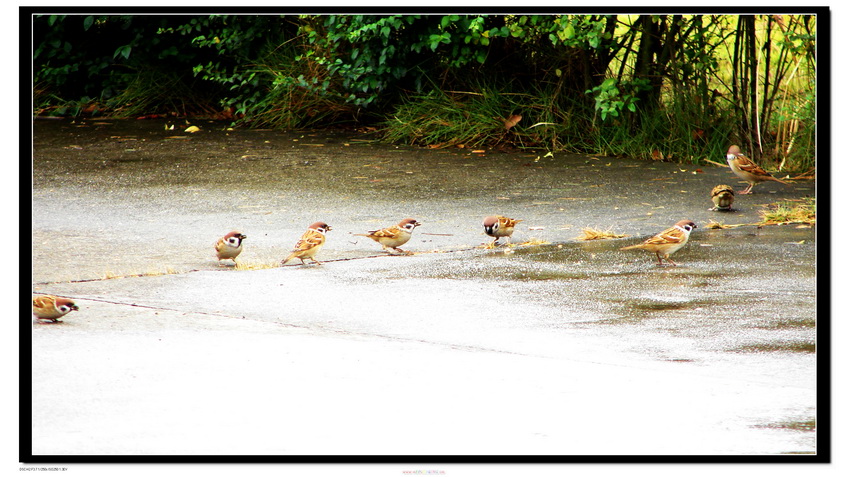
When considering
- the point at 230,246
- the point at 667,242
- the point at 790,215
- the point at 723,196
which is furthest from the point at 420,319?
the point at 790,215

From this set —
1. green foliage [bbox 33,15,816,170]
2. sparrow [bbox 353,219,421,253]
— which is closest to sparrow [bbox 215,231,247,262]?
sparrow [bbox 353,219,421,253]

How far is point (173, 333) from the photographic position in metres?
4.59

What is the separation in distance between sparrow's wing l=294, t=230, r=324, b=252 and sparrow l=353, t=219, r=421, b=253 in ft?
1.78

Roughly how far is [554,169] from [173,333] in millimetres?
5785

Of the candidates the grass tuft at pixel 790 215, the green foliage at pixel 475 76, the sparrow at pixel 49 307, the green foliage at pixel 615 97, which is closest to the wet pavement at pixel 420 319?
the sparrow at pixel 49 307

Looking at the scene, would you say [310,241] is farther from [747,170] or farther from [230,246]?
[747,170]

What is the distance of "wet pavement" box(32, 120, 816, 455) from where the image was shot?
337cm

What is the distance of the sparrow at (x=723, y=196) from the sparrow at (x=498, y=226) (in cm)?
194

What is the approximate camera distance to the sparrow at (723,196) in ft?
25.7

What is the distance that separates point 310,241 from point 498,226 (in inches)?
52.6

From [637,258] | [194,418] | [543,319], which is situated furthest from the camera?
[637,258]

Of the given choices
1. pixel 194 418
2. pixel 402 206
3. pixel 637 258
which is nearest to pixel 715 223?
pixel 637 258

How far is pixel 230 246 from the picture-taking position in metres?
6.19

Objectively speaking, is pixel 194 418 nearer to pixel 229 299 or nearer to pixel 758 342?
pixel 229 299
